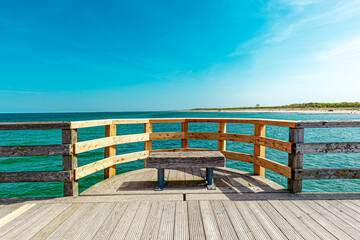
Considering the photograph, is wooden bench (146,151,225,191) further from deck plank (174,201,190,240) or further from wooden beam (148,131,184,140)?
wooden beam (148,131,184,140)

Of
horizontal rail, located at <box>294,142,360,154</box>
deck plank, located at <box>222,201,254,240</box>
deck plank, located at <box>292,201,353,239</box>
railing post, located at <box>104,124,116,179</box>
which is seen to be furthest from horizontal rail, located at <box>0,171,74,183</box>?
horizontal rail, located at <box>294,142,360,154</box>

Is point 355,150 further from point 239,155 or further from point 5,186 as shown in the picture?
point 5,186

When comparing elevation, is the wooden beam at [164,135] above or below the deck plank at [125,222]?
above

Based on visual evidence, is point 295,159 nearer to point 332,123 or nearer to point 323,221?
point 332,123

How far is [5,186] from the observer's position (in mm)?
6656

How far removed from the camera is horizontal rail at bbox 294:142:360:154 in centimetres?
284

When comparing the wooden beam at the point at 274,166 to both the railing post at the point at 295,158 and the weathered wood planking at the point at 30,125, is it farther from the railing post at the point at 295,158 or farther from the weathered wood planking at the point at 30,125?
the weathered wood planking at the point at 30,125

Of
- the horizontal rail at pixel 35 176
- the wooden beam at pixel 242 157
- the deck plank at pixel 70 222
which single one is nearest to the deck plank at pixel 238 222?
the wooden beam at pixel 242 157

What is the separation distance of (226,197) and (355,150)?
7.35 ft

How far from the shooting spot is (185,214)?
2.36 m

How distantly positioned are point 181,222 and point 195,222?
0.18 metres

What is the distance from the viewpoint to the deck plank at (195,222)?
194 centimetres

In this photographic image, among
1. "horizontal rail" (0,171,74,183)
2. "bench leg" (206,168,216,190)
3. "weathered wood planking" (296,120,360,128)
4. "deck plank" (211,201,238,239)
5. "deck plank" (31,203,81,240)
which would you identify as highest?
"weathered wood planking" (296,120,360,128)

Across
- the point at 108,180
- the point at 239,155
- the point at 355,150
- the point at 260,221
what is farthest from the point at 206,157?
the point at 355,150
